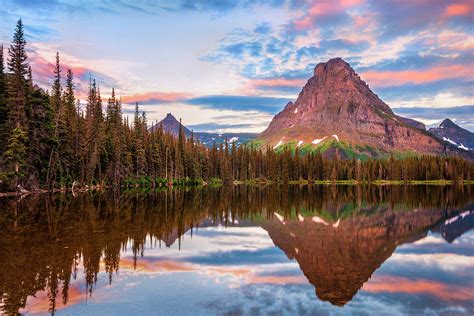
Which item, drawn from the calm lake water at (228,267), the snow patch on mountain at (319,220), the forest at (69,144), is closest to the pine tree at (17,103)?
the forest at (69,144)

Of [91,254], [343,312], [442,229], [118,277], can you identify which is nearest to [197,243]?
[91,254]

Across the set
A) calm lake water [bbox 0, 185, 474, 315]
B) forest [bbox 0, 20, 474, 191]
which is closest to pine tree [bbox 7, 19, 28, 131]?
forest [bbox 0, 20, 474, 191]

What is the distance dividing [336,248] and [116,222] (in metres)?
18.6

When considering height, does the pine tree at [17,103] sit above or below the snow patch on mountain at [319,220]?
above

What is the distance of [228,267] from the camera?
21344mm

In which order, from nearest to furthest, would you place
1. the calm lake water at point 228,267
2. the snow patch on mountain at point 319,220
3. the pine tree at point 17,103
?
the calm lake water at point 228,267 < the snow patch on mountain at point 319,220 < the pine tree at point 17,103

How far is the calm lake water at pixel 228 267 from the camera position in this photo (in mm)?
14688

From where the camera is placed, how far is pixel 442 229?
120ft

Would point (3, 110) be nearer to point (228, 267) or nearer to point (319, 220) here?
point (319, 220)

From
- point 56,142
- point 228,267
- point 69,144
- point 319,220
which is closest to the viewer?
point 228,267

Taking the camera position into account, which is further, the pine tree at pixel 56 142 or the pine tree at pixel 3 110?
the pine tree at pixel 56 142

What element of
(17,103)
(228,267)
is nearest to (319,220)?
(228,267)

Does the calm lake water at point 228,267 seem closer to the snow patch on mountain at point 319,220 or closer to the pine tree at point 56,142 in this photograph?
the snow patch on mountain at point 319,220

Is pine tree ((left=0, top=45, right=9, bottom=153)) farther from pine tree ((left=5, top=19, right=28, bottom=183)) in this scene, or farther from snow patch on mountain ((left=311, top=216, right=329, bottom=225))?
snow patch on mountain ((left=311, top=216, right=329, bottom=225))
